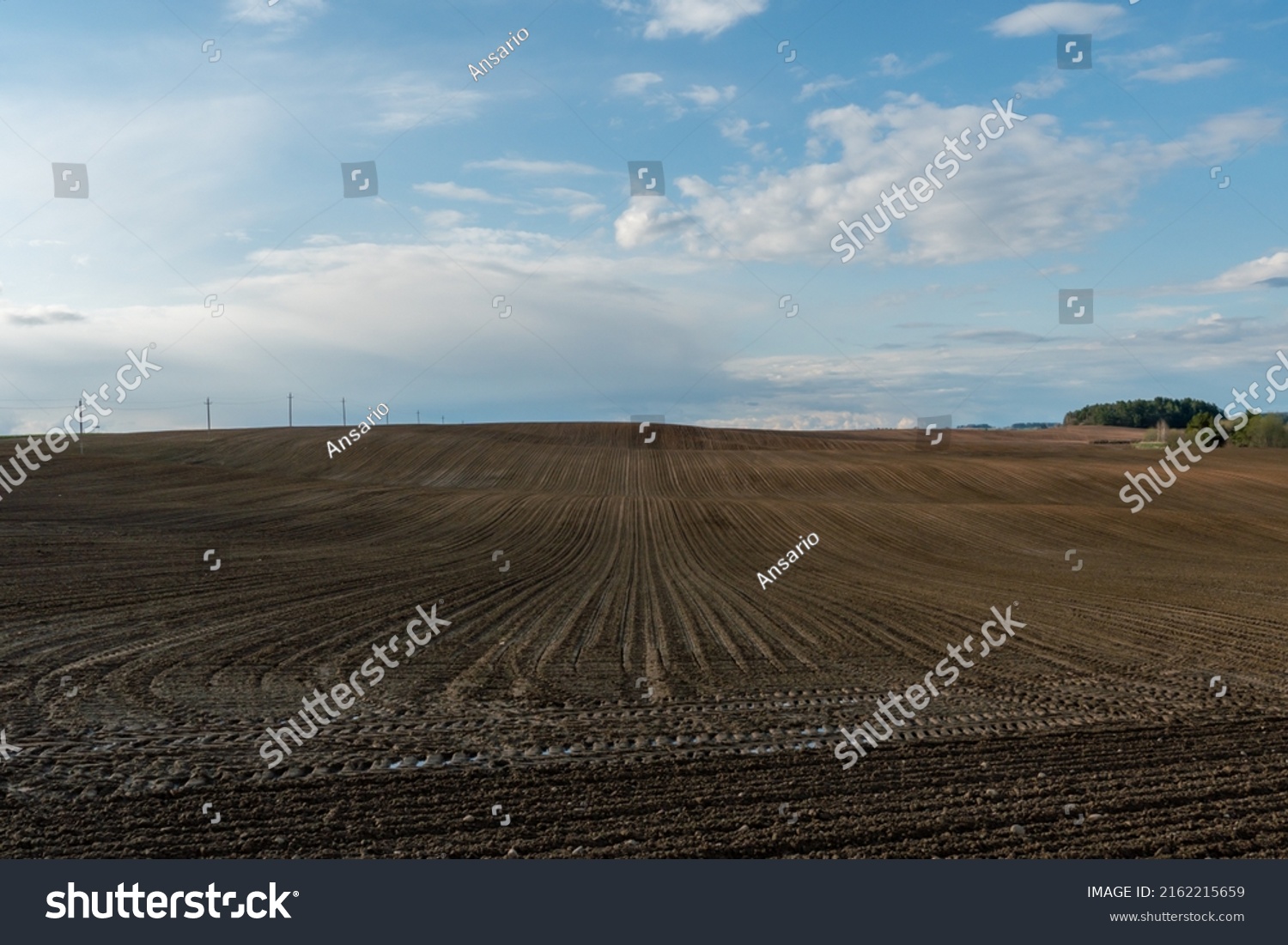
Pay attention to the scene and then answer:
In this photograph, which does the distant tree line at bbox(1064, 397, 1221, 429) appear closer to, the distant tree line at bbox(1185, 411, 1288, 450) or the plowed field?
the distant tree line at bbox(1185, 411, 1288, 450)

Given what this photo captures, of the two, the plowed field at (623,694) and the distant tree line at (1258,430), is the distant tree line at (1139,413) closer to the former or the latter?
the distant tree line at (1258,430)

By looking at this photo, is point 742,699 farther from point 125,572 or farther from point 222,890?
point 125,572

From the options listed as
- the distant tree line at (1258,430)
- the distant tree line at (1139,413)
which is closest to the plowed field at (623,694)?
the distant tree line at (1258,430)

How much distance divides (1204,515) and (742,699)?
121 feet

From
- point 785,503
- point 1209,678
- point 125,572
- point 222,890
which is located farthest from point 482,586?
point 785,503

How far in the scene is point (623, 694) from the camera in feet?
37.7

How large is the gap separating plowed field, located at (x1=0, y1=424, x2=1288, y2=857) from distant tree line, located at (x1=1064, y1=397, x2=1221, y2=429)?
110m

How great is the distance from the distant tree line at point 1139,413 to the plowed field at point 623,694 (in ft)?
361

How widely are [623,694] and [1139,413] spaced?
145m

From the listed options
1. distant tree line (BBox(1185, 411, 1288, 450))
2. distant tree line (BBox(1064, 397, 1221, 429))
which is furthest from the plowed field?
distant tree line (BBox(1064, 397, 1221, 429))

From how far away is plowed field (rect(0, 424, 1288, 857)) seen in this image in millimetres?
6949

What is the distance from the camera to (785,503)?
149ft

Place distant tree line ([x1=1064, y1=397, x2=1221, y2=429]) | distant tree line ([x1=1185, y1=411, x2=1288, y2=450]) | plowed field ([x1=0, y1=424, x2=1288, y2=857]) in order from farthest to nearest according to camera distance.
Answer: distant tree line ([x1=1064, y1=397, x2=1221, y2=429])
distant tree line ([x1=1185, y1=411, x2=1288, y2=450])
plowed field ([x1=0, y1=424, x2=1288, y2=857])

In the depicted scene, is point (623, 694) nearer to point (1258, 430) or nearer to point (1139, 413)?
point (1258, 430)
